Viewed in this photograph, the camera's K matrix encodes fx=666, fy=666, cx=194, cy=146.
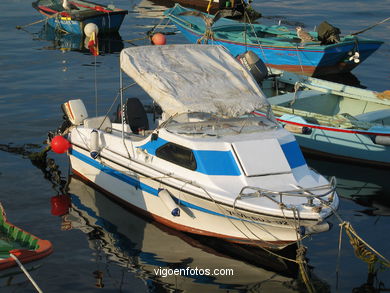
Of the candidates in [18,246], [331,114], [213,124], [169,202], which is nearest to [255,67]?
[331,114]

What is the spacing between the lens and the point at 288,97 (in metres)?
22.6

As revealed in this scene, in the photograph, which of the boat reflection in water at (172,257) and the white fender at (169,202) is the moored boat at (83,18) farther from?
the white fender at (169,202)

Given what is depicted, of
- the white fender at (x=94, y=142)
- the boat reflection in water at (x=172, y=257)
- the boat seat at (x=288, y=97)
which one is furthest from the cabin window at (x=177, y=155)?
the boat seat at (x=288, y=97)

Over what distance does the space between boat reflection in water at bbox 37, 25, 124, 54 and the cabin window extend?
720 inches

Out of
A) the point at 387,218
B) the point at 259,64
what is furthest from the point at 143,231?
the point at 259,64

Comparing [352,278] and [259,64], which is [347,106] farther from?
[352,278]

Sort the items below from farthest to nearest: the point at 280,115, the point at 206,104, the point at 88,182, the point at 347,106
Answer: the point at 347,106 < the point at 280,115 < the point at 88,182 < the point at 206,104

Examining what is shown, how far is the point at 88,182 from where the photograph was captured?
18.8 metres

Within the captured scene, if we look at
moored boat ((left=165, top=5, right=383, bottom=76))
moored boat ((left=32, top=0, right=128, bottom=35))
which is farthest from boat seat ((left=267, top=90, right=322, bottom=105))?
moored boat ((left=32, top=0, right=128, bottom=35))

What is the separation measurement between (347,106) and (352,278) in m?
9.75

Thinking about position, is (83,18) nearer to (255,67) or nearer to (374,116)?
(255,67)

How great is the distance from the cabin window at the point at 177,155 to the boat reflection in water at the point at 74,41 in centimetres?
1829

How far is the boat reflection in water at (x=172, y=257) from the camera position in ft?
46.9

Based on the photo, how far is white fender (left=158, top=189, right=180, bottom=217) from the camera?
49.8ft
